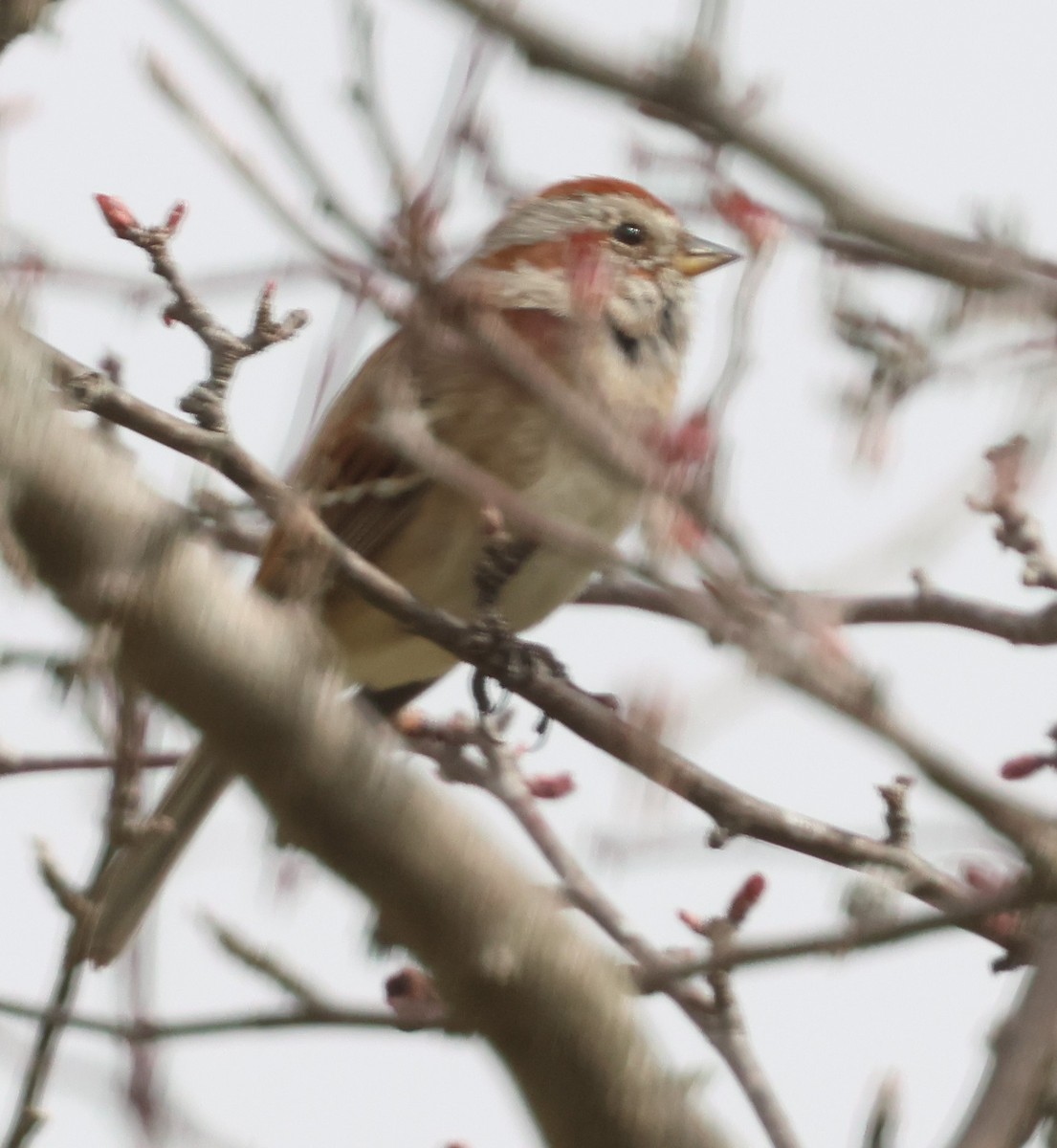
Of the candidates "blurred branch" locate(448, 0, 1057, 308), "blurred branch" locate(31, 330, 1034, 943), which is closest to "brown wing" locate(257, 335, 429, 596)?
"blurred branch" locate(31, 330, 1034, 943)

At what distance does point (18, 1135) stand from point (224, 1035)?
1.44 feet

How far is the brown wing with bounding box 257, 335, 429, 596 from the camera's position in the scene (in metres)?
4.33

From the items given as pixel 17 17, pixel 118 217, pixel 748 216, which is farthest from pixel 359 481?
pixel 748 216

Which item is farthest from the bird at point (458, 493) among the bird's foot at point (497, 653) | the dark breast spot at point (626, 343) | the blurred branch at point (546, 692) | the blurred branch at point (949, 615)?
the blurred branch at point (949, 615)

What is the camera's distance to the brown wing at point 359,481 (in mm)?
4332

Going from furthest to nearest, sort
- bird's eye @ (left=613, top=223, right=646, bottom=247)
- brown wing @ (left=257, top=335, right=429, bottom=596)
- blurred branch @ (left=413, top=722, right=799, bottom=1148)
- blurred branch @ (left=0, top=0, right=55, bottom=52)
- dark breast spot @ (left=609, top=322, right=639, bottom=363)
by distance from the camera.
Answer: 1. bird's eye @ (left=613, top=223, right=646, bottom=247)
2. dark breast spot @ (left=609, top=322, right=639, bottom=363)
3. brown wing @ (left=257, top=335, right=429, bottom=596)
4. blurred branch @ (left=413, top=722, right=799, bottom=1148)
5. blurred branch @ (left=0, top=0, right=55, bottom=52)

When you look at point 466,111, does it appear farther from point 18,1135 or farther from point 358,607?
point 358,607

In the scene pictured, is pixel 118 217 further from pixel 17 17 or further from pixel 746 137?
pixel 746 137

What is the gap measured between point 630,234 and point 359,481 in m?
1.20

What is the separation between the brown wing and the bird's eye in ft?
2.75

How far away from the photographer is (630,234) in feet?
16.8

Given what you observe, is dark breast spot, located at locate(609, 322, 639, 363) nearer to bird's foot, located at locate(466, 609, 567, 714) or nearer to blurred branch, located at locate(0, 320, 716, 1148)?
bird's foot, located at locate(466, 609, 567, 714)

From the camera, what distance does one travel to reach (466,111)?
197cm

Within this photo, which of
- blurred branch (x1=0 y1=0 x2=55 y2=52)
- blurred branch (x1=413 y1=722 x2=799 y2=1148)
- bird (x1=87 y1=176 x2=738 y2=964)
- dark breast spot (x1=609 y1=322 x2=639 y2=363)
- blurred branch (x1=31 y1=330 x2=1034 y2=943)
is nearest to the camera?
blurred branch (x1=0 y1=0 x2=55 y2=52)
